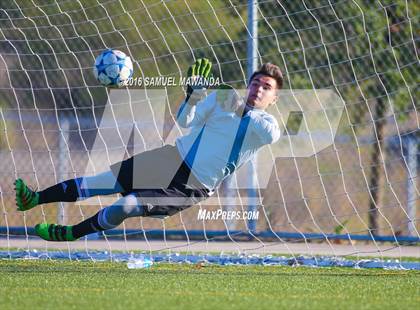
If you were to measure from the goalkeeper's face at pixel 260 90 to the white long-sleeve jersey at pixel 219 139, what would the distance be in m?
0.07

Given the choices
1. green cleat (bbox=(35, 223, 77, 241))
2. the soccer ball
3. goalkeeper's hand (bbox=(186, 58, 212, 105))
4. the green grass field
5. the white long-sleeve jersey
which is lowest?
the green grass field

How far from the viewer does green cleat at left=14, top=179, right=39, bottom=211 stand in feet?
23.5

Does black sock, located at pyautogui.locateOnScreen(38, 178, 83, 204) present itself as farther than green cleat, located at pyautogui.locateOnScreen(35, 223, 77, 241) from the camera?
Yes

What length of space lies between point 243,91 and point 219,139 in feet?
7.01

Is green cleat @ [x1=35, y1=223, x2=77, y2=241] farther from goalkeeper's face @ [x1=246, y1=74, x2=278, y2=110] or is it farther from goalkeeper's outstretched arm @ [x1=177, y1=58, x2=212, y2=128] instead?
goalkeeper's face @ [x1=246, y1=74, x2=278, y2=110]

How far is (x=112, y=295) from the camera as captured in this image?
19.1 ft

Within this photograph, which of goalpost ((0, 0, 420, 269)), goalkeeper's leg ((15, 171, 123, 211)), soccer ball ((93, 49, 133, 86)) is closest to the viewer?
goalkeeper's leg ((15, 171, 123, 211))

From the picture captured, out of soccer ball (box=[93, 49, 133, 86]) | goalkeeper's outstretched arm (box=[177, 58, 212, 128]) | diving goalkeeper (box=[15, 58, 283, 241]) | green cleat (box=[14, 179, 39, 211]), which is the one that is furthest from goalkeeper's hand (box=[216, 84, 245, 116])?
green cleat (box=[14, 179, 39, 211])

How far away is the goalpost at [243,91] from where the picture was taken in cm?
962

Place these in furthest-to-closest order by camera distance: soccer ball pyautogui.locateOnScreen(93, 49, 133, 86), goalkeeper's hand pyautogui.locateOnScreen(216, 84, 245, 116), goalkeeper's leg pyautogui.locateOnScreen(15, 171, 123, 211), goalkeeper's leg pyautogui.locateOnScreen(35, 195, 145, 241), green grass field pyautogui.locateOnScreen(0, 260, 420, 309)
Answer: soccer ball pyautogui.locateOnScreen(93, 49, 133, 86) → goalkeeper's leg pyautogui.locateOnScreen(15, 171, 123, 211) → goalkeeper's hand pyautogui.locateOnScreen(216, 84, 245, 116) → goalkeeper's leg pyautogui.locateOnScreen(35, 195, 145, 241) → green grass field pyautogui.locateOnScreen(0, 260, 420, 309)

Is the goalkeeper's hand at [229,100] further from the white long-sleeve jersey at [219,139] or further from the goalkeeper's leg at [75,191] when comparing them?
the goalkeeper's leg at [75,191]

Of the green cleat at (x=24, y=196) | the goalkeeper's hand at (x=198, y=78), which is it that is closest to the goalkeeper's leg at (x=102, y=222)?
the green cleat at (x=24, y=196)

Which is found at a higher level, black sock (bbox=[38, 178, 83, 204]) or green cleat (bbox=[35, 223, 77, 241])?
black sock (bbox=[38, 178, 83, 204])

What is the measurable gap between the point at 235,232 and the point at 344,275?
2476mm
